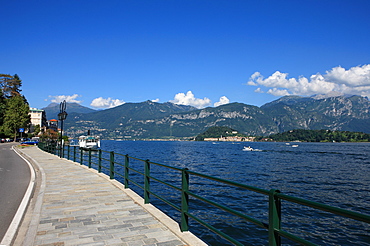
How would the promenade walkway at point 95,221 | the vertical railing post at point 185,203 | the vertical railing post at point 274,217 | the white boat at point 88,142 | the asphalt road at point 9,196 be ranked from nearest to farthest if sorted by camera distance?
the vertical railing post at point 274,217 < the promenade walkway at point 95,221 < the vertical railing post at point 185,203 < the asphalt road at point 9,196 < the white boat at point 88,142

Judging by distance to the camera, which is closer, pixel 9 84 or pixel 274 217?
pixel 274 217

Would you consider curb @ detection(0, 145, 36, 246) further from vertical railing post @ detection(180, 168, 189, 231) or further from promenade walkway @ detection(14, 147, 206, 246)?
vertical railing post @ detection(180, 168, 189, 231)

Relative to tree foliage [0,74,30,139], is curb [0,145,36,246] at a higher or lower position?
lower

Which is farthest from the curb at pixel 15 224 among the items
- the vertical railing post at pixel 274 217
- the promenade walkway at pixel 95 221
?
the vertical railing post at pixel 274 217

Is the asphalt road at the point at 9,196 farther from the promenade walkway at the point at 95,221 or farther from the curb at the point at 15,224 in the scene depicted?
the promenade walkway at the point at 95,221

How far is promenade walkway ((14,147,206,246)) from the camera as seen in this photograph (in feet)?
19.0

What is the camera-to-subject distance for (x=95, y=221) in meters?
7.14

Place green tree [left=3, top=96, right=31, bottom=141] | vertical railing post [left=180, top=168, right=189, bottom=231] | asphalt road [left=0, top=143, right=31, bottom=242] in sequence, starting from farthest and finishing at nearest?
1. green tree [left=3, top=96, right=31, bottom=141]
2. asphalt road [left=0, top=143, right=31, bottom=242]
3. vertical railing post [left=180, top=168, right=189, bottom=231]

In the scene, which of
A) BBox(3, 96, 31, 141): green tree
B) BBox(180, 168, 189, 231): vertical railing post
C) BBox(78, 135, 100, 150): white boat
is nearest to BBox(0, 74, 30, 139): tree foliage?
BBox(3, 96, 31, 141): green tree

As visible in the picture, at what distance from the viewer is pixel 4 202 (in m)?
9.66

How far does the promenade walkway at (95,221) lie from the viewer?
5.80m

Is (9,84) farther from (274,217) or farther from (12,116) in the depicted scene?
(274,217)

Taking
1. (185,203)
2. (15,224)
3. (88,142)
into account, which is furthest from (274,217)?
(88,142)

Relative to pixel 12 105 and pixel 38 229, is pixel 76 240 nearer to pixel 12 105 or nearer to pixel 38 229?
pixel 38 229
